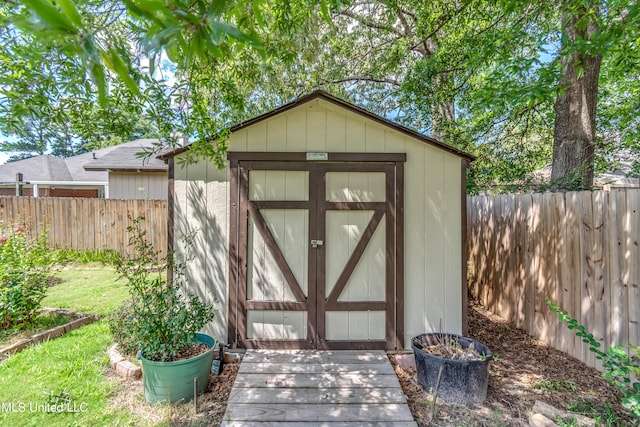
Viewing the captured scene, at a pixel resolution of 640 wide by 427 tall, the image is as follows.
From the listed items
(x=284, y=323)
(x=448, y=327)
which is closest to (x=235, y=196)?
(x=284, y=323)

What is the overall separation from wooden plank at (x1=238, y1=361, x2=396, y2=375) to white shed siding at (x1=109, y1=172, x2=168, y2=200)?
9.00 metres

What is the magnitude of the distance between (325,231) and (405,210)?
0.94 meters

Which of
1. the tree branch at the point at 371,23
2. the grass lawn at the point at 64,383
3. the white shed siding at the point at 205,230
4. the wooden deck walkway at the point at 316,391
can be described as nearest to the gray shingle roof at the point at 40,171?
the grass lawn at the point at 64,383

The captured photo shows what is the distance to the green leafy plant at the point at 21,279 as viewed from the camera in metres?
3.59

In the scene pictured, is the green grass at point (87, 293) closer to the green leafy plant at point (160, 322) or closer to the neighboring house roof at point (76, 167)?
the green leafy plant at point (160, 322)

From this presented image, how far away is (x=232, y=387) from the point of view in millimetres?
2748

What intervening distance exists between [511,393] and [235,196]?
3350 mm

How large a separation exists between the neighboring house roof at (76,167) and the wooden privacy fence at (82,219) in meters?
2.73

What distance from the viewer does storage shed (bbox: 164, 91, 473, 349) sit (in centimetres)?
340

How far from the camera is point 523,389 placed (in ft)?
9.29

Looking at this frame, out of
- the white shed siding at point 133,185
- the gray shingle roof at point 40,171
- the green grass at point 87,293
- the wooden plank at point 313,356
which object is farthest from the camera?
the gray shingle roof at point 40,171

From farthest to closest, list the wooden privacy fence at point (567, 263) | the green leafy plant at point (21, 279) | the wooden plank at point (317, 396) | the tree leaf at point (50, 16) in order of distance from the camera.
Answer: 1. the green leafy plant at point (21, 279)
2. the wooden privacy fence at point (567, 263)
3. the wooden plank at point (317, 396)
4. the tree leaf at point (50, 16)

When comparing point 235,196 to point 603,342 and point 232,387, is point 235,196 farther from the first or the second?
point 603,342

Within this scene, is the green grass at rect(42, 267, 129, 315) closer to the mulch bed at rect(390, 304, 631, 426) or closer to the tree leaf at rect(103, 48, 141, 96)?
the tree leaf at rect(103, 48, 141, 96)
